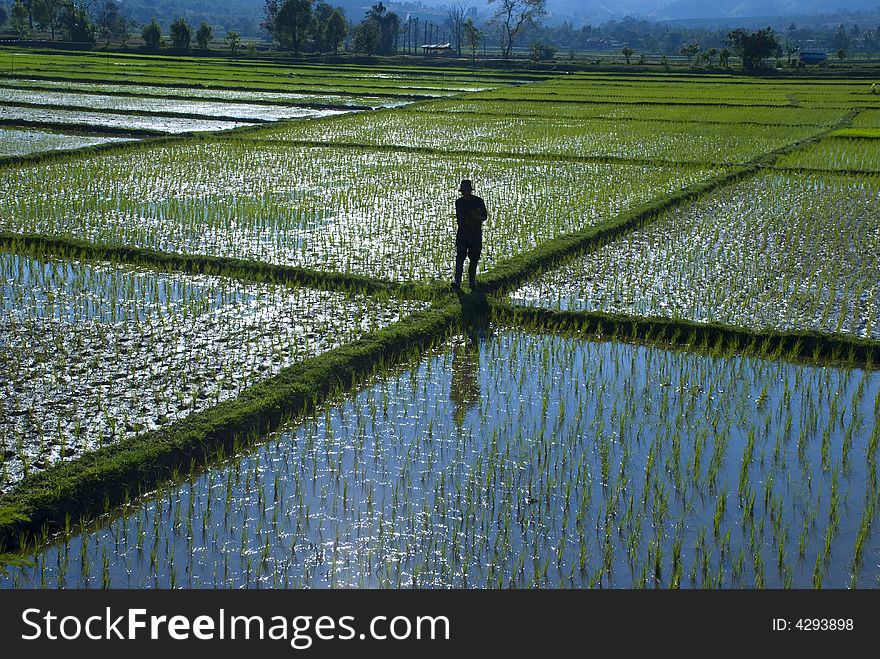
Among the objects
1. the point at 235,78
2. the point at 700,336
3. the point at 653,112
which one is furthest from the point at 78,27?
the point at 700,336

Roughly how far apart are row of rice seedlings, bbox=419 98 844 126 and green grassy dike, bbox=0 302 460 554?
16789 mm

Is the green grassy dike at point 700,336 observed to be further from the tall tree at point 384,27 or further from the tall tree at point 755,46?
the tall tree at point 384,27

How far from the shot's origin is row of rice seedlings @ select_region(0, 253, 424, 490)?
5.03 meters

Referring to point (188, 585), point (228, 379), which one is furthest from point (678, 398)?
point (188, 585)

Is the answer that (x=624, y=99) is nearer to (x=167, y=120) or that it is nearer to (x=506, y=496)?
(x=167, y=120)

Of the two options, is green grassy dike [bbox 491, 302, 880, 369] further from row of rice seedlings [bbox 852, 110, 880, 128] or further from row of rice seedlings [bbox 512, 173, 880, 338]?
row of rice seedlings [bbox 852, 110, 880, 128]

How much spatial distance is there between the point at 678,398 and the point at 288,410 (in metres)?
2.18

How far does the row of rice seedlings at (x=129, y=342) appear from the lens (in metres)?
5.03

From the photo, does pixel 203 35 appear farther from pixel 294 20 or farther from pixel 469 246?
pixel 469 246

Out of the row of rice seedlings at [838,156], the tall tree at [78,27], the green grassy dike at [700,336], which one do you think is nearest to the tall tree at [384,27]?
the tall tree at [78,27]

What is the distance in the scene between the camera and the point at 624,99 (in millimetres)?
26922

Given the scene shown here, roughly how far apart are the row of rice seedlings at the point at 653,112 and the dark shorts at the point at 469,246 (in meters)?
15.0

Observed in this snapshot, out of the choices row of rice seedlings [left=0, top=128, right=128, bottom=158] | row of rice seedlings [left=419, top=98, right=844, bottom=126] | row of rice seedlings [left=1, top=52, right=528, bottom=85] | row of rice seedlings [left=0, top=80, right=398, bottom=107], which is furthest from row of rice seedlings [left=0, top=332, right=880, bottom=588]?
row of rice seedlings [left=1, top=52, right=528, bottom=85]

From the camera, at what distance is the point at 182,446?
4.73 meters
